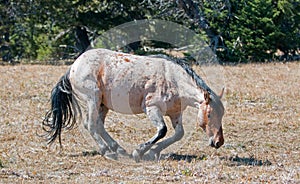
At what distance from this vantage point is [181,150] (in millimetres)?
9070

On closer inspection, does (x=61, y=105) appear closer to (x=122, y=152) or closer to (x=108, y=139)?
(x=108, y=139)

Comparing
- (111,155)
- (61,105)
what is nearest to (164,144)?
(111,155)

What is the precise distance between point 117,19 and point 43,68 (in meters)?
5.33

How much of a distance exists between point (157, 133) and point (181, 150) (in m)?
0.86

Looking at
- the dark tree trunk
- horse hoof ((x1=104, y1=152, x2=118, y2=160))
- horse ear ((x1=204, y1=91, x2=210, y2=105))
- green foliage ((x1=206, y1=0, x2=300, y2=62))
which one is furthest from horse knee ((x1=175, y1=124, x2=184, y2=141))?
the dark tree trunk

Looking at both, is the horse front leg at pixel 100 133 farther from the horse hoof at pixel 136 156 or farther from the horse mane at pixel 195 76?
the horse mane at pixel 195 76

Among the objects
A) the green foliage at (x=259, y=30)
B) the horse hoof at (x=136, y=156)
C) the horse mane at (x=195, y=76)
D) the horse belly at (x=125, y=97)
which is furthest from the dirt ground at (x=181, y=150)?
the green foliage at (x=259, y=30)

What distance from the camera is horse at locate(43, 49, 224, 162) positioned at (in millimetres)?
8297

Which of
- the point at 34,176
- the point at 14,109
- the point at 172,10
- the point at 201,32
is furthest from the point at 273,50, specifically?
the point at 34,176

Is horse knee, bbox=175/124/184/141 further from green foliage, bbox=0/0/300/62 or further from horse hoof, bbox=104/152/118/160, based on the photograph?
green foliage, bbox=0/0/300/62

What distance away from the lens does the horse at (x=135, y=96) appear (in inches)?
327

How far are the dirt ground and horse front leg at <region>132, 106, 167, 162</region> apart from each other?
0.14 m

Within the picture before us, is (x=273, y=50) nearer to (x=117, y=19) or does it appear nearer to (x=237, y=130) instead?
(x=117, y=19)

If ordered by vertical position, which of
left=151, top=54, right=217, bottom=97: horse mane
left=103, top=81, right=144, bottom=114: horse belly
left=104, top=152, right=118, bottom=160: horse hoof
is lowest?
left=104, top=152, right=118, bottom=160: horse hoof
